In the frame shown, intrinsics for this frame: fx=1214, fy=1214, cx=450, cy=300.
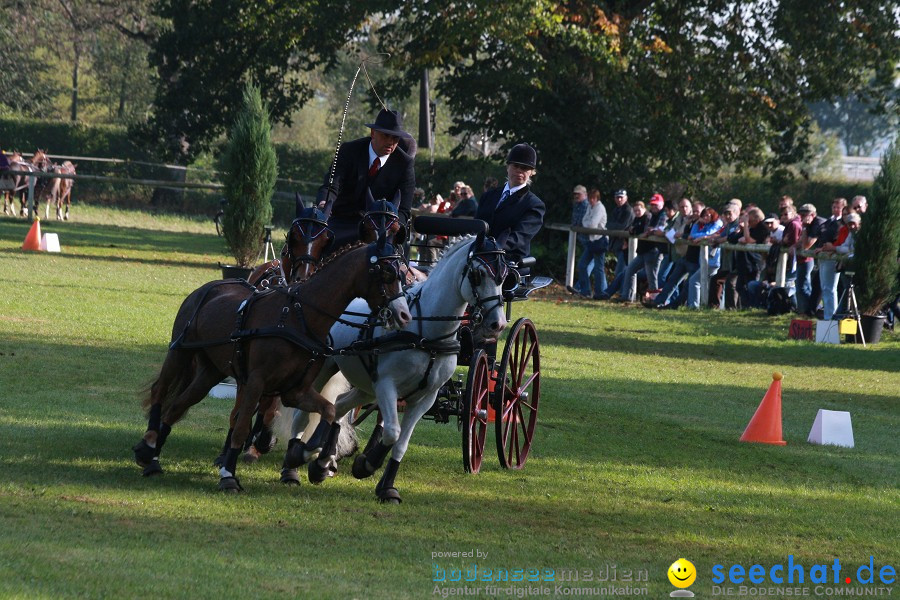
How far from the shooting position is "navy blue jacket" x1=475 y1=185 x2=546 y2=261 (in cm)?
878

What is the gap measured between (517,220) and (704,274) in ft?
45.5

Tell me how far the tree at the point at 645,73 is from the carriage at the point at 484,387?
15457 millimetres

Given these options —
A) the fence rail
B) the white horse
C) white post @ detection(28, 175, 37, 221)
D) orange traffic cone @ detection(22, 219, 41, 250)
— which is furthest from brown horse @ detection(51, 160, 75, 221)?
the white horse

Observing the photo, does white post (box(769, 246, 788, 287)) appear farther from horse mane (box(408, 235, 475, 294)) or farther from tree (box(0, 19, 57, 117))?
tree (box(0, 19, 57, 117))

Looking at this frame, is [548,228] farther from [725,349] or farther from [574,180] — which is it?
[725,349]

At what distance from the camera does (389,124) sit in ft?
29.1

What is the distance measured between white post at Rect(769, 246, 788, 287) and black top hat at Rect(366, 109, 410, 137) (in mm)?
12780

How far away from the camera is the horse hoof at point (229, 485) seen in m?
7.49

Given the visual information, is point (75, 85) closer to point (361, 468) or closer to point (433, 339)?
point (361, 468)

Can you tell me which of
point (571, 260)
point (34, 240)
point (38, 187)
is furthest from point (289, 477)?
point (38, 187)

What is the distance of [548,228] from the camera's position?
27219 mm

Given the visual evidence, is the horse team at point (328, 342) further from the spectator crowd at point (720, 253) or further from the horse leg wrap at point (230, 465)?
the spectator crowd at point (720, 253)

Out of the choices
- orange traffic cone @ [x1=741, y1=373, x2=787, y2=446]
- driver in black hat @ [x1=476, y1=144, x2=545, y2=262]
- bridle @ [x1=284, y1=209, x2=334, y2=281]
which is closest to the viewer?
bridle @ [x1=284, y1=209, x2=334, y2=281]

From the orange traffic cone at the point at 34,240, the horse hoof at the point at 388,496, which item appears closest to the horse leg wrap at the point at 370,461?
the horse hoof at the point at 388,496
